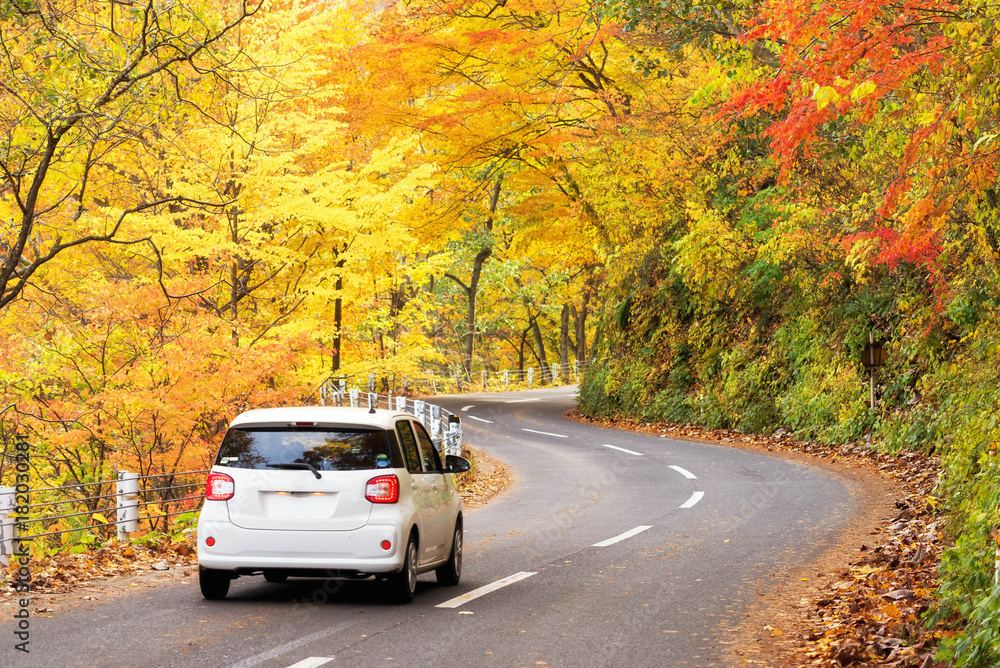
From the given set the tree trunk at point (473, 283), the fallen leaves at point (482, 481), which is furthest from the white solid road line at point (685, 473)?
the tree trunk at point (473, 283)

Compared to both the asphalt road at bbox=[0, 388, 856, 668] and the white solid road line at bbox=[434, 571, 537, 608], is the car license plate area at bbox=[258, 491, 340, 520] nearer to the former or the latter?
the asphalt road at bbox=[0, 388, 856, 668]

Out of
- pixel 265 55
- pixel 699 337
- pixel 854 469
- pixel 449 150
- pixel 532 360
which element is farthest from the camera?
pixel 532 360

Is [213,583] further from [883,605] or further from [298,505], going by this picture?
[883,605]

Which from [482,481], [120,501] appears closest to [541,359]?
[482,481]

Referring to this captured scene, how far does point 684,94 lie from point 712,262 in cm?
411

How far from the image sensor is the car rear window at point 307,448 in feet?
26.6

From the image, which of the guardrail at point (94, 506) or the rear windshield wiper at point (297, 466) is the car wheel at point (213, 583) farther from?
the guardrail at point (94, 506)

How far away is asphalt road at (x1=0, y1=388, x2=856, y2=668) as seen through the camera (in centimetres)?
651

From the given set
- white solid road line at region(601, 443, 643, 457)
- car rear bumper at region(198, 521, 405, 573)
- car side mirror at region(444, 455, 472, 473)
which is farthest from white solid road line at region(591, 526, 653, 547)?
white solid road line at region(601, 443, 643, 457)

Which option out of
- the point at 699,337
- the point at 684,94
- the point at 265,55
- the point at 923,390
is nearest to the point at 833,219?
the point at 923,390

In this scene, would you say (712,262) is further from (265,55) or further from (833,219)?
(265,55)

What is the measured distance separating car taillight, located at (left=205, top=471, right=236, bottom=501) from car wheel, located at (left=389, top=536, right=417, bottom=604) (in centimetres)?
147

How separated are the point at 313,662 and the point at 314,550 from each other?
1735 mm

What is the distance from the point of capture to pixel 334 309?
24703mm
